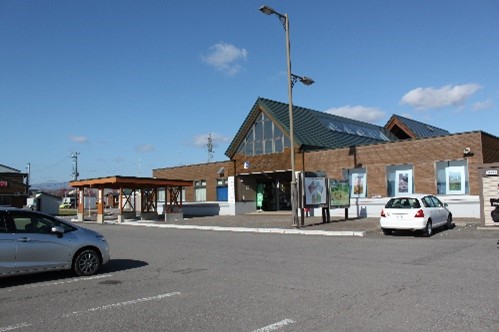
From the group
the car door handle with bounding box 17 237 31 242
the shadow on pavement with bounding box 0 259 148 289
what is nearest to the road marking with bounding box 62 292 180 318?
the shadow on pavement with bounding box 0 259 148 289

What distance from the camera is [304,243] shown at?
1602 centimetres

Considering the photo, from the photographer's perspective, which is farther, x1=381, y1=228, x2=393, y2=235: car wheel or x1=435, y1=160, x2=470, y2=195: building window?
x1=435, y1=160, x2=470, y2=195: building window

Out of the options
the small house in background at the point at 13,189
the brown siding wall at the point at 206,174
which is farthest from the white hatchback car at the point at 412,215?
the small house in background at the point at 13,189

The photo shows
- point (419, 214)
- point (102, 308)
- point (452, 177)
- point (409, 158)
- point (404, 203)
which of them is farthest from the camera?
point (409, 158)

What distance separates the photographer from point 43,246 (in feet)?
31.4

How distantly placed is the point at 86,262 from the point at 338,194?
1689cm

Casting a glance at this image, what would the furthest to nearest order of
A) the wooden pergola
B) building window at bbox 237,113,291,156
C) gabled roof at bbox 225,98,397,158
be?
building window at bbox 237,113,291,156
gabled roof at bbox 225,98,397,158
the wooden pergola

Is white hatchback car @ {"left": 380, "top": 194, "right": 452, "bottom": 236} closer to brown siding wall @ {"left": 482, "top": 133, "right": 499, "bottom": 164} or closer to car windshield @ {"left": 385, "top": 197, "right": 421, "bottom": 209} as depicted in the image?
car windshield @ {"left": 385, "top": 197, "right": 421, "bottom": 209}

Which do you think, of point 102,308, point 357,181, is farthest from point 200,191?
point 102,308

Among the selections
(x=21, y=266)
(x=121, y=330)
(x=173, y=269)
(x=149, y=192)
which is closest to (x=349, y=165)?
(x=149, y=192)

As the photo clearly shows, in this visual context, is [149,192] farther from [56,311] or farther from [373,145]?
[56,311]

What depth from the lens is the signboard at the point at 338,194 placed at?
2442 cm

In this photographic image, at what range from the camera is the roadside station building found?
80.8ft

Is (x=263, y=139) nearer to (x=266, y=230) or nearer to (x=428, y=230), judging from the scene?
(x=266, y=230)
